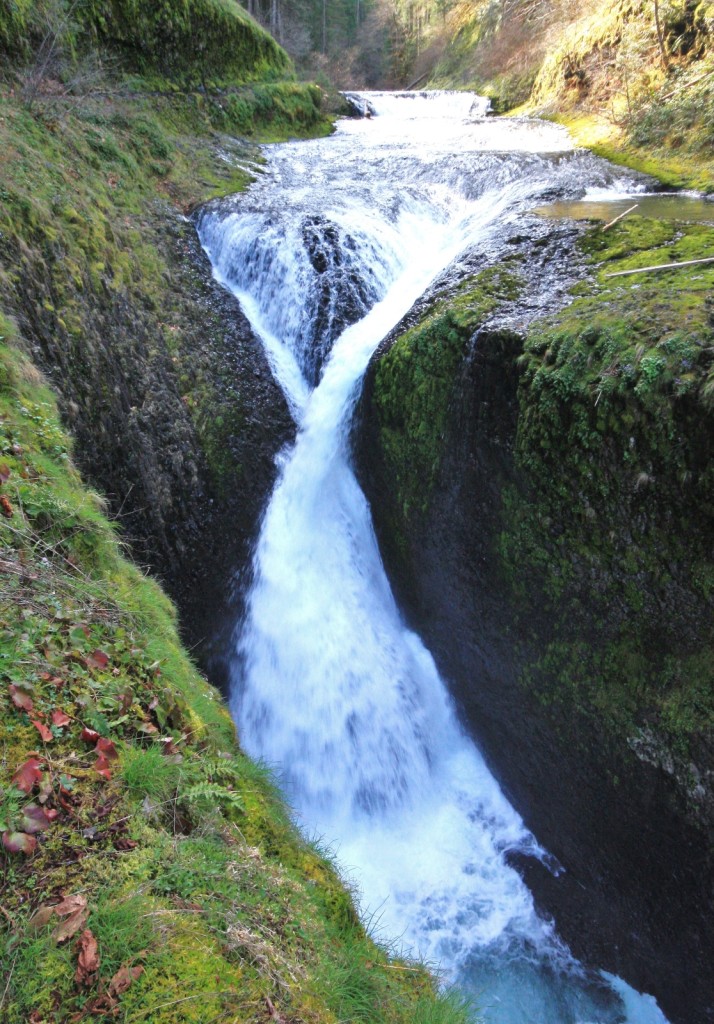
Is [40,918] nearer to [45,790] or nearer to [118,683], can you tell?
[45,790]

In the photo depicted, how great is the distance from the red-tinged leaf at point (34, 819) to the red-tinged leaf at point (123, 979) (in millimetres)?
560

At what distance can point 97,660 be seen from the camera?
2799 millimetres

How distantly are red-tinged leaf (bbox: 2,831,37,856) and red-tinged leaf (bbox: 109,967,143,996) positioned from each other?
1.66 feet

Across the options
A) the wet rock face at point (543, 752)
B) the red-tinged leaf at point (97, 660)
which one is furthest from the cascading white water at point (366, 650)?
the red-tinged leaf at point (97, 660)

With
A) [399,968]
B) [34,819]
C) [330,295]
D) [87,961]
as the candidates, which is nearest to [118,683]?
[34,819]

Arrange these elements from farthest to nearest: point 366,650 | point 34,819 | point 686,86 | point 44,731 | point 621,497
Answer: point 686,86 < point 366,650 < point 621,497 < point 44,731 < point 34,819

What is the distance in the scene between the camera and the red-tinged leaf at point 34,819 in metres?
1.98

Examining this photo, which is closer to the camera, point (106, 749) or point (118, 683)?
point (106, 749)

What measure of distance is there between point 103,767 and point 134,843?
35 centimetres

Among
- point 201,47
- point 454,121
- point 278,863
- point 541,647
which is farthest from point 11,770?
point 454,121

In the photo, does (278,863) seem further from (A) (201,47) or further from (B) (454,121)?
(B) (454,121)

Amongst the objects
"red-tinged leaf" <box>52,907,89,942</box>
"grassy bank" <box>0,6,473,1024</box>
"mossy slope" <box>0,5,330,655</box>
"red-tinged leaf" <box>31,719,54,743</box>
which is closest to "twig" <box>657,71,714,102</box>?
"mossy slope" <box>0,5,330,655</box>

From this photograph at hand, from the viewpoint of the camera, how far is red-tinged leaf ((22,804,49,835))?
198 centimetres

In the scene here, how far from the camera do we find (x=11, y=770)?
6.93ft
